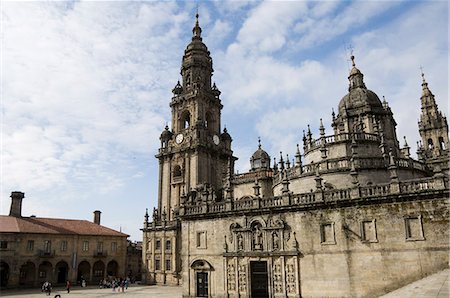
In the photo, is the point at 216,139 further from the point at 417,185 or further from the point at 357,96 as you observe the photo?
the point at 417,185

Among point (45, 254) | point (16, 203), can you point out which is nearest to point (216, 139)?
point (45, 254)

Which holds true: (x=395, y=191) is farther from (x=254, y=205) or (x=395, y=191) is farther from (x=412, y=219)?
(x=254, y=205)

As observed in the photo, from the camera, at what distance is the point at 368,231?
23.8m

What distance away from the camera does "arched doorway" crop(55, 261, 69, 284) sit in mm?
49969

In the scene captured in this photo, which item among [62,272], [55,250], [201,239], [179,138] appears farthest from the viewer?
[179,138]

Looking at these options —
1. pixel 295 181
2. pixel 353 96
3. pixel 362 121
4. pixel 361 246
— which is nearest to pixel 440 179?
pixel 361 246

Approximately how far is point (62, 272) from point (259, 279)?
35779mm

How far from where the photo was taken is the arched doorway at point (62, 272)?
50.0 metres

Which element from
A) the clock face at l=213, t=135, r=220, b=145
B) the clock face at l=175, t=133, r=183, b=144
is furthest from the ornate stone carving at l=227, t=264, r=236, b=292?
the clock face at l=213, t=135, r=220, b=145

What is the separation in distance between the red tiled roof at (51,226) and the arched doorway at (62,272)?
451cm

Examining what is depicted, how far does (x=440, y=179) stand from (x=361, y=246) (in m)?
6.56

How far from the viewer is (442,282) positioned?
1767 cm

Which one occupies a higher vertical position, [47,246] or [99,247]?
[47,246]

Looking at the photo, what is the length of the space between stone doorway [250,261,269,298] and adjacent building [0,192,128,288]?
32.8 meters
